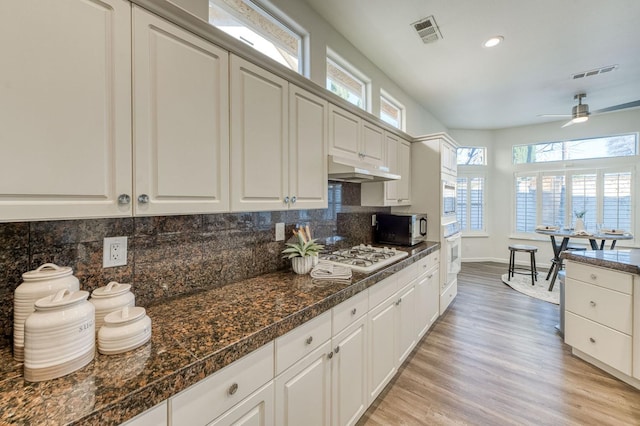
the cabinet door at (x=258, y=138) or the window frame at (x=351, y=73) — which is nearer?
the cabinet door at (x=258, y=138)

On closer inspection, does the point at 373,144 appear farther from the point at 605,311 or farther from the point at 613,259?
the point at 605,311

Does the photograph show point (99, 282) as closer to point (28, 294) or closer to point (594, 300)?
point (28, 294)

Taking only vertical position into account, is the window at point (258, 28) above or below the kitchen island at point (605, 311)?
above

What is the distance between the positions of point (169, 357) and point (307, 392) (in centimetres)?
71

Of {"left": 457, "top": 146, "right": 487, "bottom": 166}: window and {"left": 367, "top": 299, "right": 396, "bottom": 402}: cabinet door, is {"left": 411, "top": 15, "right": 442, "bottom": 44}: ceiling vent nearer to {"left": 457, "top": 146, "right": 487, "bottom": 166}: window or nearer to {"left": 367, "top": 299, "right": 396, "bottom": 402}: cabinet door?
{"left": 367, "top": 299, "right": 396, "bottom": 402}: cabinet door

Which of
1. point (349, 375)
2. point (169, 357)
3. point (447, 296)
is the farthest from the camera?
point (447, 296)

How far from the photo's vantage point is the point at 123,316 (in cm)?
93

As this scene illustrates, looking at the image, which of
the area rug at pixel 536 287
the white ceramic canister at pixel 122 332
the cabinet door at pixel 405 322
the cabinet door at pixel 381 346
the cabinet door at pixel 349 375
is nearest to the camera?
the white ceramic canister at pixel 122 332

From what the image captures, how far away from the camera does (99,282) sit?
1157mm

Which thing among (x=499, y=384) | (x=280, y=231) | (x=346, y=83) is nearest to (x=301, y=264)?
(x=280, y=231)

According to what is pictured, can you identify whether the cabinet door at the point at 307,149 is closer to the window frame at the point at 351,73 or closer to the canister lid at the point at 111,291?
the window frame at the point at 351,73

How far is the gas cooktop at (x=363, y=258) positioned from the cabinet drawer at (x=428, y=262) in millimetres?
294

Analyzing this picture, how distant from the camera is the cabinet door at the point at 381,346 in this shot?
71.1 inches

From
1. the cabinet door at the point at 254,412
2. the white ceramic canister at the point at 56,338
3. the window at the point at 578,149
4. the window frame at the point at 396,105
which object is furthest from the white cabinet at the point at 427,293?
the window at the point at 578,149
